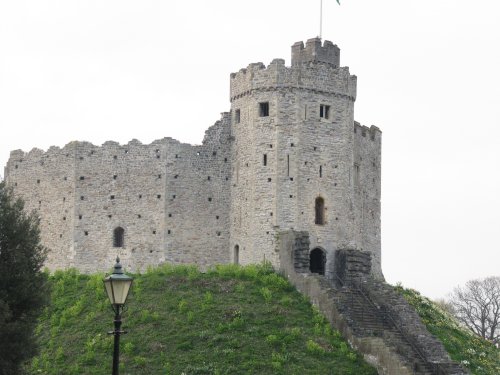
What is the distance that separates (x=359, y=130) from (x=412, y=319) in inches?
523

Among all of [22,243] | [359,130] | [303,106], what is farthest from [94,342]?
[359,130]

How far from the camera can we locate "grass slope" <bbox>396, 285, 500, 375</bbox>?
48719mm

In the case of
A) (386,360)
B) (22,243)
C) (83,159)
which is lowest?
(386,360)

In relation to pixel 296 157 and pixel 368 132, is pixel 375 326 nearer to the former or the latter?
pixel 296 157

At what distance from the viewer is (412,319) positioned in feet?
162

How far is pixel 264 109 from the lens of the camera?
55844 millimetres

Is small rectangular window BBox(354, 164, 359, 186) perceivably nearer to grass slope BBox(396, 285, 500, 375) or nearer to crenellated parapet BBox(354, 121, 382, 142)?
crenellated parapet BBox(354, 121, 382, 142)

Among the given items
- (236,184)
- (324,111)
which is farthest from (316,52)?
(236,184)

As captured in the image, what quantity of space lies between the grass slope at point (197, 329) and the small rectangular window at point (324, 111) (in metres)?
8.17

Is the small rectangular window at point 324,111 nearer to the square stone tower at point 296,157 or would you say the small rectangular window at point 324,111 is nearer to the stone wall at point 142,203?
the square stone tower at point 296,157

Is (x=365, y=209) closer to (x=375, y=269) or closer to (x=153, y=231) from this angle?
(x=375, y=269)

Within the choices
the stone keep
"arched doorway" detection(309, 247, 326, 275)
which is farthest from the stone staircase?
the stone keep

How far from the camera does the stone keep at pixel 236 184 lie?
179ft

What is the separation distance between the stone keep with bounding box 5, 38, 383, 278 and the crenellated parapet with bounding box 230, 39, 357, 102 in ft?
0.19
